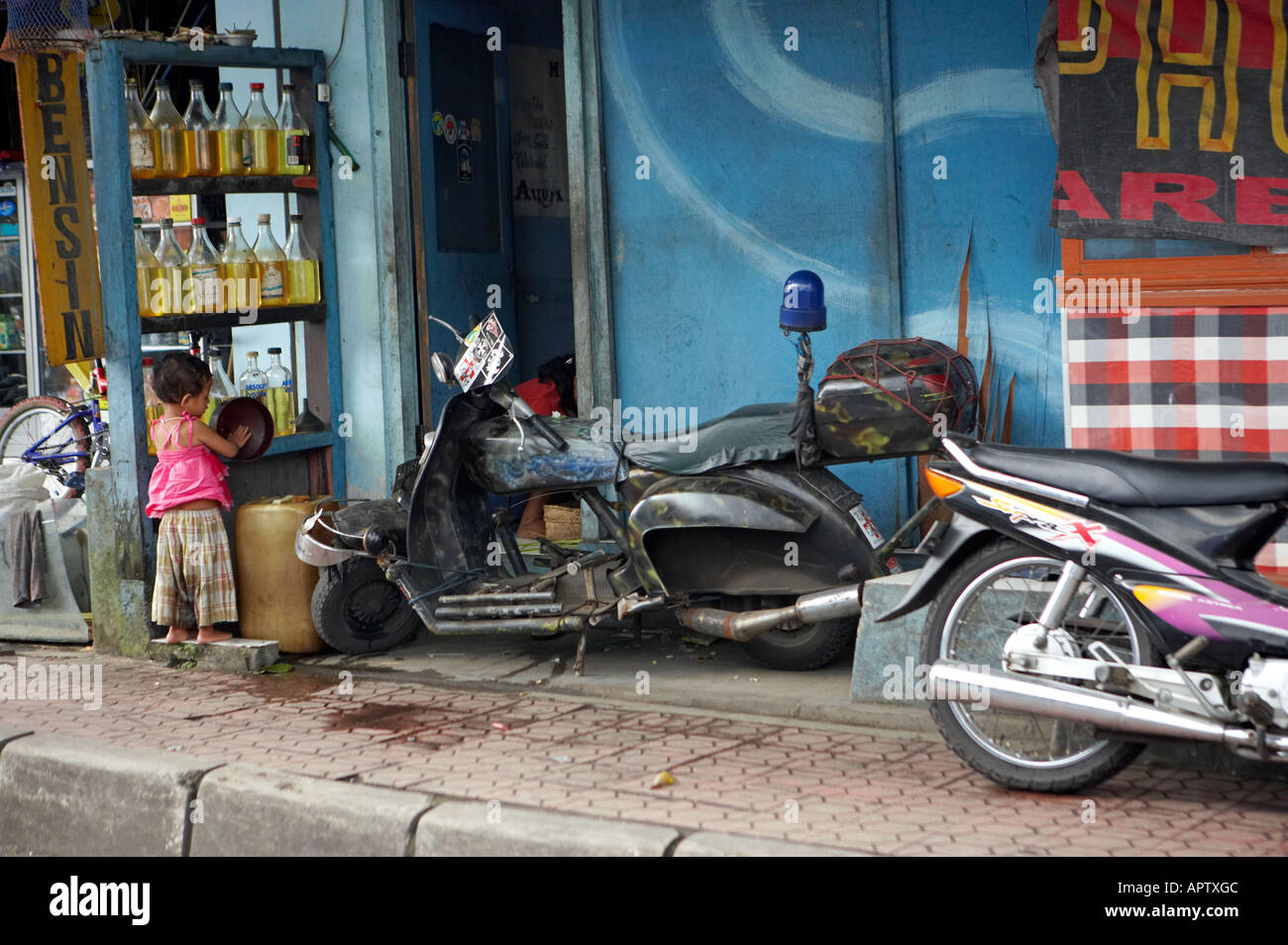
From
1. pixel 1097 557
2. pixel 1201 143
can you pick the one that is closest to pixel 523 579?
pixel 1097 557

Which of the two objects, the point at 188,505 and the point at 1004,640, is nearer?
the point at 1004,640

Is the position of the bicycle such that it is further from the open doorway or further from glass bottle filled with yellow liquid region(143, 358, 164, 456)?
the open doorway

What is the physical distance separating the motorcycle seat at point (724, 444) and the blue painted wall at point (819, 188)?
3.15 ft

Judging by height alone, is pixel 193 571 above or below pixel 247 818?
above

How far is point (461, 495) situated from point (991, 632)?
107 inches

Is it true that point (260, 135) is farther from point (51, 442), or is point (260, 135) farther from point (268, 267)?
point (51, 442)

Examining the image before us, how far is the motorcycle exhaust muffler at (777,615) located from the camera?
219 inches

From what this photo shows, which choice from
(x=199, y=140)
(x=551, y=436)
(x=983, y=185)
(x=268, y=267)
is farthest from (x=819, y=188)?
(x=199, y=140)

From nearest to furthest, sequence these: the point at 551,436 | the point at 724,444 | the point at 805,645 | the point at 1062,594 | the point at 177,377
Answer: the point at 1062,594 < the point at 724,444 < the point at 805,645 < the point at 551,436 < the point at 177,377

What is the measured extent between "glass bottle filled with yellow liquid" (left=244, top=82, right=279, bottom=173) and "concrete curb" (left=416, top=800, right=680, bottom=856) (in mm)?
3984

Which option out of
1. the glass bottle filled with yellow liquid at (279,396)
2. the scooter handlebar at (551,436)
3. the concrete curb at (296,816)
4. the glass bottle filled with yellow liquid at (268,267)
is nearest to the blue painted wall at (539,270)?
the glass bottle filled with yellow liquid at (279,396)

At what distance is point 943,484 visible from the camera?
455 centimetres

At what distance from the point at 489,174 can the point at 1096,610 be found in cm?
501

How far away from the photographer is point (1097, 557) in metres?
4.21
